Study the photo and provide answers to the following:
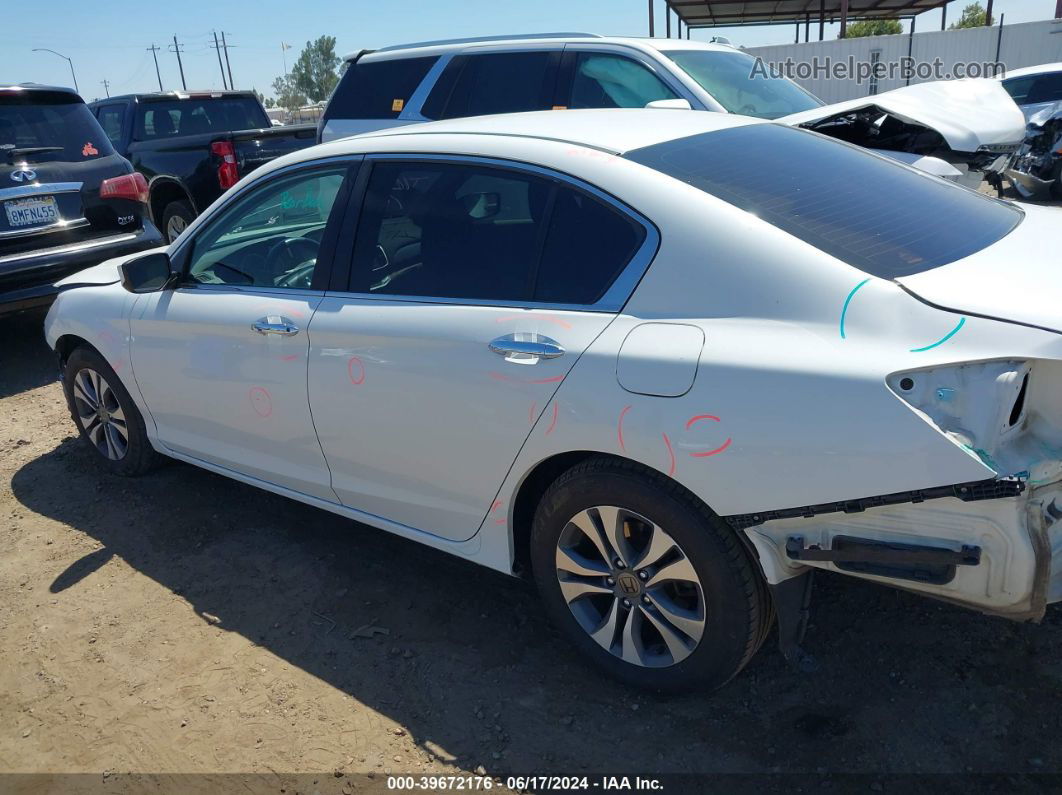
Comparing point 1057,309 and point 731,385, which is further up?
point 1057,309

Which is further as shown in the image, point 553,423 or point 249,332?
point 249,332

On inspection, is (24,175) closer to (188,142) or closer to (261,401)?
(188,142)

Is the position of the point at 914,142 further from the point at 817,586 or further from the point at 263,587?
the point at 263,587

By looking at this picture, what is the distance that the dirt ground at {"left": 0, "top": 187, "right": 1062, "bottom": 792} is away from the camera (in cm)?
259

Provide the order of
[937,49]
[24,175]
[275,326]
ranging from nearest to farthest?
[275,326] → [24,175] → [937,49]

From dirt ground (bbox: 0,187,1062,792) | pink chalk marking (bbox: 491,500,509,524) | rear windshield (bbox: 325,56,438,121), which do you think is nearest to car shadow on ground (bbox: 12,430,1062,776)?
dirt ground (bbox: 0,187,1062,792)

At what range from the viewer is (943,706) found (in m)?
2.67

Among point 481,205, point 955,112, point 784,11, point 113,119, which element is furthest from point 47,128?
point 784,11

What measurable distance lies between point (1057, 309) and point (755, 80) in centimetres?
582

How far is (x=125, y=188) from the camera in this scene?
273 inches

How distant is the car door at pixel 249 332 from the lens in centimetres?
338

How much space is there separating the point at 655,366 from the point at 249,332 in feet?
6.10

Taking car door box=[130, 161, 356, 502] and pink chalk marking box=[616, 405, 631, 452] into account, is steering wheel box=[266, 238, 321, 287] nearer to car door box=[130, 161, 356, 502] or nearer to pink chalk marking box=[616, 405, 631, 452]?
car door box=[130, 161, 356, 502]

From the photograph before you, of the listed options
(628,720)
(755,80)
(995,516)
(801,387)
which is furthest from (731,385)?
(755,80)
